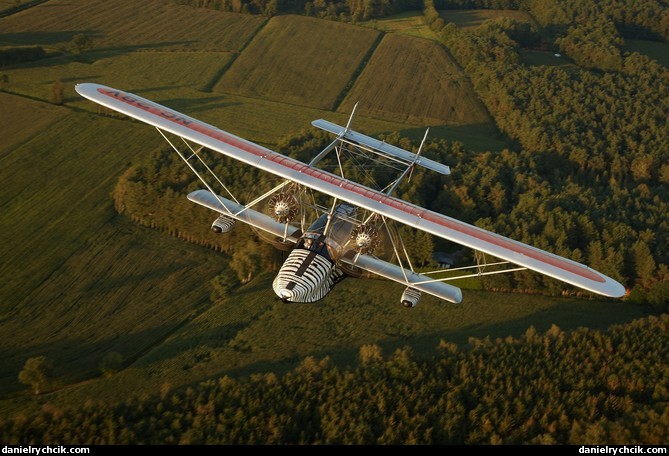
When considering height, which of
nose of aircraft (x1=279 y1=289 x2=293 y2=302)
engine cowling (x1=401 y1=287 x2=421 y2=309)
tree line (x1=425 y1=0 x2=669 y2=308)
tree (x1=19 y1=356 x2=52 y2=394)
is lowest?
tree line (x1=425 y1=0 x2=669 y2=308)

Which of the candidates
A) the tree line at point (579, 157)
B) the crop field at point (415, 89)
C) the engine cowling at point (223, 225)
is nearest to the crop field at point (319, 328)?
the tree line at point (579, 157)

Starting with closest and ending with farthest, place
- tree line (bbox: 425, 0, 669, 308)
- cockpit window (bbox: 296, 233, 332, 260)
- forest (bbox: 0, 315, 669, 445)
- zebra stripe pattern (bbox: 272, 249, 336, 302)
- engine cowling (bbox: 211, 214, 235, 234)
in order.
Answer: zebra stripe pattern (bbox: 272, 249, 336, 302), forest (bbox: 0, 315, 669, 445), cockpit window (bbox: 296, 233, 332, 260), engine cowling (bbox: 211, 214, 235, 234), tree line (bbox: 425, 0, 669, 308)

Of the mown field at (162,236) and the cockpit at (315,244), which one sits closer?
the cockpit at (315,244)

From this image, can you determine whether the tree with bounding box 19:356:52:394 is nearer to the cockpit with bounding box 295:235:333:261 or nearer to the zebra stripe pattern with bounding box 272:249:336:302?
the zebra stripe pattern with bounding box 272:249:336:302

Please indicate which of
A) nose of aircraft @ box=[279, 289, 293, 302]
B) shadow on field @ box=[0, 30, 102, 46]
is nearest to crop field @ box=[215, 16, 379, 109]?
shadow on field @ box=[0, 30, 102, 46]

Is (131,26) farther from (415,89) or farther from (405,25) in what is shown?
(405,25)

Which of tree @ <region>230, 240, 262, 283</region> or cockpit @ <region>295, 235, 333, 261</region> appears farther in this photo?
tree @ <region>230, 240, 262, 283</region>

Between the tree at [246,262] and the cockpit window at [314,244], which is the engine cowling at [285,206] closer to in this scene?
the cockpit window at [314,244]

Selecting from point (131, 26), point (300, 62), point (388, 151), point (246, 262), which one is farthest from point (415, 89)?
point (246, 262)
